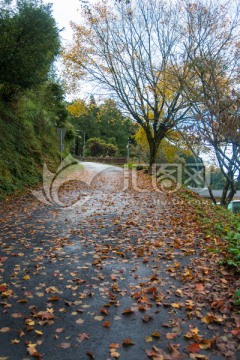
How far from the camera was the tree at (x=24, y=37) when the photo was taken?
9.38 m

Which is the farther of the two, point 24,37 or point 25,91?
point 25,91

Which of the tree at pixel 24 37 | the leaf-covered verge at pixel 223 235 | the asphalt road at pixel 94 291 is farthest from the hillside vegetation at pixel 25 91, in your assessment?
the leaf-covered verge at pixel 223 235

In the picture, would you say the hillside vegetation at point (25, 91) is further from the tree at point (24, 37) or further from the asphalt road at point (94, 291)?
the asphalt road at point (94, 291)

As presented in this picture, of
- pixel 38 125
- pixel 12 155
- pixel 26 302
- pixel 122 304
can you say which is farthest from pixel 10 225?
pixel 38 125

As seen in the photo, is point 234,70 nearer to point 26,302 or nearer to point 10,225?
point 10,225

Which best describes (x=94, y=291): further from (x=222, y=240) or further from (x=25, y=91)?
(x=25, y=91)

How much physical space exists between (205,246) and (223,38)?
888 centimetres

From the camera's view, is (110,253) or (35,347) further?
(110,253)

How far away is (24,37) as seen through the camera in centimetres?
959

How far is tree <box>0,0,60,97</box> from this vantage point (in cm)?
938

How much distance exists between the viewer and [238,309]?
143 inches

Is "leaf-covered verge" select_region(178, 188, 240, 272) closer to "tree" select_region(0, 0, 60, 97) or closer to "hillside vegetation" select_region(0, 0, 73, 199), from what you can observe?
"hillside vegetation" select_region(0, 0, 73, 199)

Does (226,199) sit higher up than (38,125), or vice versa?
(38,125)

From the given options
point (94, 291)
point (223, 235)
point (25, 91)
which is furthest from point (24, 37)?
point (94, 291)
